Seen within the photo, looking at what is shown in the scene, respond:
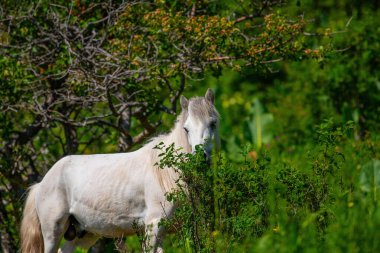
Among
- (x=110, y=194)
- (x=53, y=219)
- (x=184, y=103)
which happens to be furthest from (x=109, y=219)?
(x=184, y=103)

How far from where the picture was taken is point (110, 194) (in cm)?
788

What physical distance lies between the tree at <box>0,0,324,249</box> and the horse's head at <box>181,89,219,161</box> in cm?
121

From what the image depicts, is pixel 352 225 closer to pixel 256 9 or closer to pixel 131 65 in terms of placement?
pixel 131 65

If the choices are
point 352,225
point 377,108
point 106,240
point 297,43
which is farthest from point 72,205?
point 377,108

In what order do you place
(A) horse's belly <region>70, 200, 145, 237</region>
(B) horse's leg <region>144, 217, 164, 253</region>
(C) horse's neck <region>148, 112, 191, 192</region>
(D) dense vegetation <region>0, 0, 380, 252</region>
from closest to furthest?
(D) dense vegetation <region>0, 0, 380, 252</region> → (B) horse's leg <region>144, 217, 164, 253</region> → (C) horse's neck <region>148, 112, 191, 192</region> → (A) horse's belly <region>70, 200, 145, 237</region>

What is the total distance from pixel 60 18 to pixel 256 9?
236cm

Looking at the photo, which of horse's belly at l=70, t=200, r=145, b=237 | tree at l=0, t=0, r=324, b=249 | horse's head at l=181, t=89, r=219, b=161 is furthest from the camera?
tree at l=0, t=0, r=324, b=249

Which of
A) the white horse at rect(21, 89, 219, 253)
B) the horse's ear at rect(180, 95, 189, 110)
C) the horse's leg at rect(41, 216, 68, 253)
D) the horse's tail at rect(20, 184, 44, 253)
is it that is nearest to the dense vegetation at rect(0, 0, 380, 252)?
the white horse at rect(21, 89, 219, 253)

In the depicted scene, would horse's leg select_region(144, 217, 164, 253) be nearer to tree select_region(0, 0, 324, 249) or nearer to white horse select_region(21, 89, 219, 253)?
white horse select_region(21, 89, 219, 253)

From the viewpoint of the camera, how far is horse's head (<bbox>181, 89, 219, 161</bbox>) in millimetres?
7056

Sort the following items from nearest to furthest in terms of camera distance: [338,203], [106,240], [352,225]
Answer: [352,225]
[338,203]
[106,240]

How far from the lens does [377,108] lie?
1485 centimetres

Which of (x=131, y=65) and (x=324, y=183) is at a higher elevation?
(x=131, y=65)

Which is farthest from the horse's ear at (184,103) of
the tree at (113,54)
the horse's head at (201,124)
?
the tree at (113,54)
